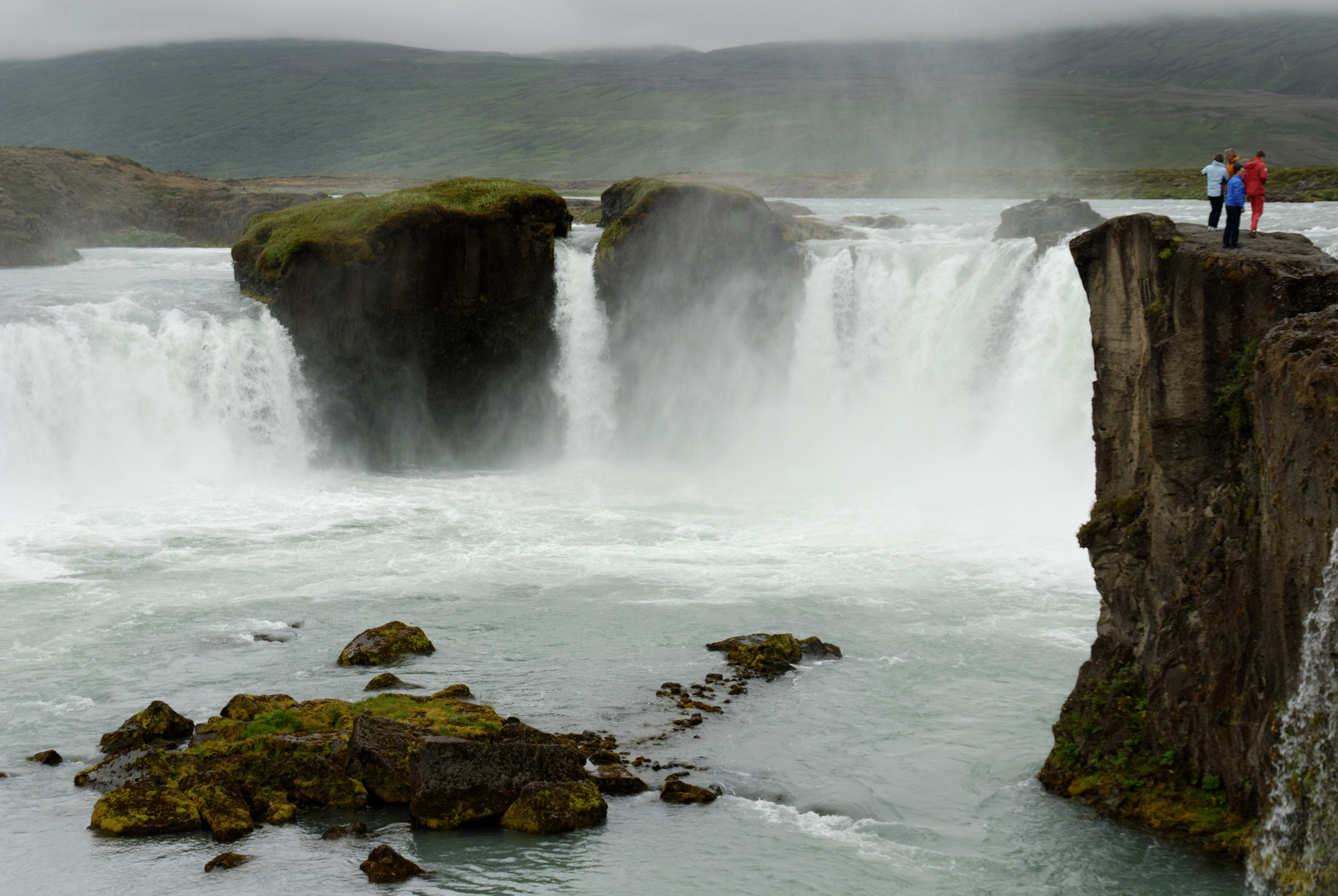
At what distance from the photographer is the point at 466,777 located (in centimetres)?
1582

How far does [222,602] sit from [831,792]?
14.3 meters

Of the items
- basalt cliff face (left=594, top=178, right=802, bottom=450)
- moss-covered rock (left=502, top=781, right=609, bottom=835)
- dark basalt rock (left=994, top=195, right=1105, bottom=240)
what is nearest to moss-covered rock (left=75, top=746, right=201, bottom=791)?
moss-covered rock (left=502, top=781, right=609, bottom=835)

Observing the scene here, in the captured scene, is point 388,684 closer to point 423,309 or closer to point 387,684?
point 387,684

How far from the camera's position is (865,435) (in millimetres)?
44094

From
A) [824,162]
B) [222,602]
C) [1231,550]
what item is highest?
[824,162]

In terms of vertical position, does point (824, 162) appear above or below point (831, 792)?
above

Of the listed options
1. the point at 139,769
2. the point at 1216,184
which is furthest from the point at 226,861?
the point at 1216,184

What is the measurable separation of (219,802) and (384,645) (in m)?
6.88

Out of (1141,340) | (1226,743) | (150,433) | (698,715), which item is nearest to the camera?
(1226,743)

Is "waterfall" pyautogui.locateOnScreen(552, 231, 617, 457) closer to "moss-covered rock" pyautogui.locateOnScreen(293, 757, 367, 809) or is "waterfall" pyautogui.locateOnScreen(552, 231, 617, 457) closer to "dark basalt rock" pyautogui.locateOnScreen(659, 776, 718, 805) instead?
"moss-covered rock" pyautogui.locateOnScreen(293, 757, 367, 809)

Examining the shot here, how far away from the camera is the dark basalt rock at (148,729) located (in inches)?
705

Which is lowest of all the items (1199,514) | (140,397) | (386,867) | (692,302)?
(386,867)

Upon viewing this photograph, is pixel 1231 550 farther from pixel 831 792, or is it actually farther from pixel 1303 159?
pixel 1303 159

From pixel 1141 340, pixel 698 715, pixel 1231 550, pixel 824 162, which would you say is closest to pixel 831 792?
pixel 698 715
